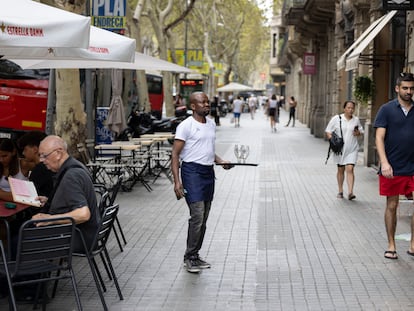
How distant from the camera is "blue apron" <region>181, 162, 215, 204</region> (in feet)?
25.7

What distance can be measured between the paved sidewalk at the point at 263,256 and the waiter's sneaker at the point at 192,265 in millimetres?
96

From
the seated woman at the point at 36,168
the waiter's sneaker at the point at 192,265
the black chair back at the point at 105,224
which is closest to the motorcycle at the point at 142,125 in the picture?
the seated woman at the point at 36,168

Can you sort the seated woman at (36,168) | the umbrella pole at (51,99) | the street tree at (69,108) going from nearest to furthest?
the seated woman at (36,168), the street tree at (69,108), the umbrella pole at (51,99)

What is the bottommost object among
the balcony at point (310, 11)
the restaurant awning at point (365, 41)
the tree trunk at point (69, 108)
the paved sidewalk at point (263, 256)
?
the paved sidewalk at point (263, 256)

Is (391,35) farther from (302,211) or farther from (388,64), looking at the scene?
(302,211)

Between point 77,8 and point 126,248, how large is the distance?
17.8ft

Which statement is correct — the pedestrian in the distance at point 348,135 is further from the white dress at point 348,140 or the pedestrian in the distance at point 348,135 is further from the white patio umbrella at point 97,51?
the white patio umbrella at point 97,51

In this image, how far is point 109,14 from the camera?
1553 centimetres

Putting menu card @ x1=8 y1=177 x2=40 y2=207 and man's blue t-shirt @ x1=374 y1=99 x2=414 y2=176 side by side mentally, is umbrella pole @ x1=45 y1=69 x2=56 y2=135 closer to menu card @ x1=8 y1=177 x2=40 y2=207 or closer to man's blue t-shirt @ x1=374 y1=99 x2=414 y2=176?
man's blue t-shirt @ x1=374 y1=99 x2=414 y2=176

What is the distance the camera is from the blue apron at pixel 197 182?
7.84m

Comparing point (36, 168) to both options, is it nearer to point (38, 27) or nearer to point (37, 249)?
point (38, 27)

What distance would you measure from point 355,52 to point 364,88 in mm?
2306

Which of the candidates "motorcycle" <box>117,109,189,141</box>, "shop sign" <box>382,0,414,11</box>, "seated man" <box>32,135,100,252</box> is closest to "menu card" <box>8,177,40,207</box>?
"seated man" <box>32,135,100,252</box>

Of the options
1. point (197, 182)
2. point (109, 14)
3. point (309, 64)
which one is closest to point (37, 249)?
point (197, 182)
